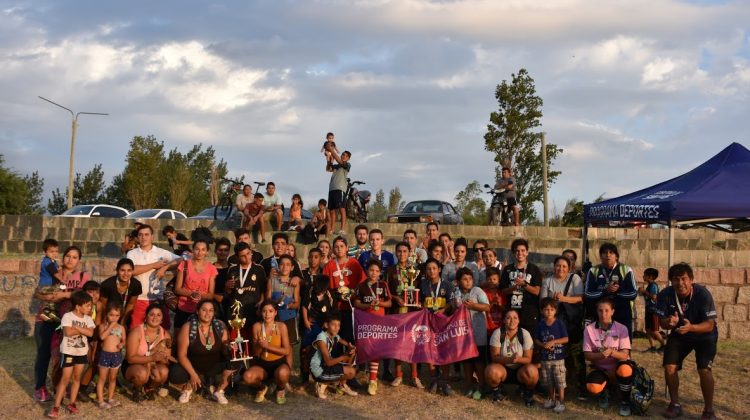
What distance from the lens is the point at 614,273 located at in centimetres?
770

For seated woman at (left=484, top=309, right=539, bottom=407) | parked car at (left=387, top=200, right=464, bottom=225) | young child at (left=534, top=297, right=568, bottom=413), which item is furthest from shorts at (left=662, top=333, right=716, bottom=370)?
parked car at (left=387, top=200, right=464, bottom=225)

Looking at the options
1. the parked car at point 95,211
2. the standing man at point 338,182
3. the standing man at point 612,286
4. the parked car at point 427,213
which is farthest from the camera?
the parked car at point 95,211

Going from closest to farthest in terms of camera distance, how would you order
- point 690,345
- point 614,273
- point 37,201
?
point 690,345 < point 614,273 < point 37,201

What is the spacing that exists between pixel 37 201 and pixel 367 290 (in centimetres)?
4117

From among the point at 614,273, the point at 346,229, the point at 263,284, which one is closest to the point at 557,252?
the point at 346,229

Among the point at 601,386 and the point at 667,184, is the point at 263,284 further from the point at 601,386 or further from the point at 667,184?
the point at 667,184

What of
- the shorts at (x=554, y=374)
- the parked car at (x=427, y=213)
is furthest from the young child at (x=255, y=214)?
the shorts at (x=554, y=374)

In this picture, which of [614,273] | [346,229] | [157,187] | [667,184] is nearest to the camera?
[614,273]

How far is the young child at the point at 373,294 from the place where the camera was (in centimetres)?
783

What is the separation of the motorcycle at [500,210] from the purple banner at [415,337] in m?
10.4

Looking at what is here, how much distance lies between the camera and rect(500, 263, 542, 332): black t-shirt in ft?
25.3

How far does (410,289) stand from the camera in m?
7.93

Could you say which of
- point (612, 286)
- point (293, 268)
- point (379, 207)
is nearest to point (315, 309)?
point (293, 268)

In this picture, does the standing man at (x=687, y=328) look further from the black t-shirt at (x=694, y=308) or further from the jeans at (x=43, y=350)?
the jeans at (x=43, y=350)
